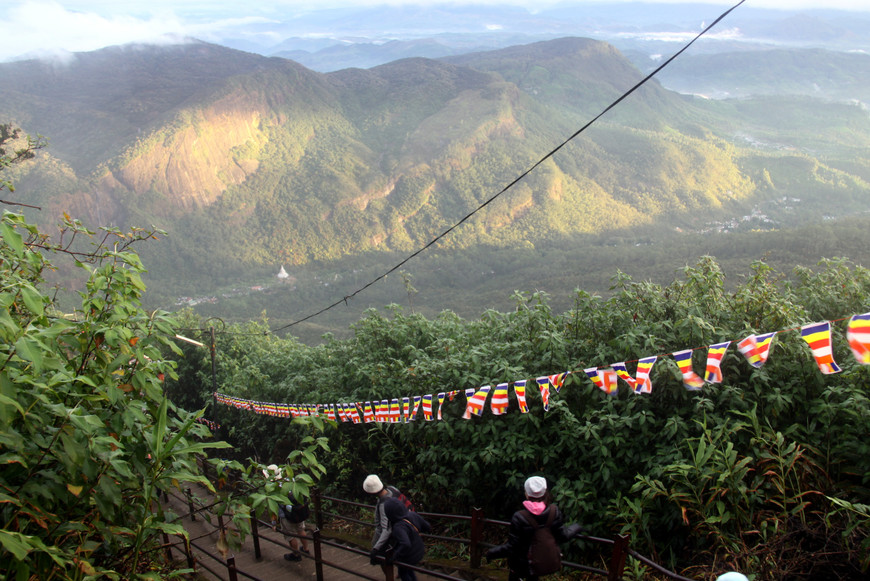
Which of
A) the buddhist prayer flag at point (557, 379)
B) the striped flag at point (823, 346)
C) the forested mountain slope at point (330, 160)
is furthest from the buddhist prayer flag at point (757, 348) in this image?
the forested mountain slope at point (330, 160)

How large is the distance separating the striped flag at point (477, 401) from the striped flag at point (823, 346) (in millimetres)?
3348

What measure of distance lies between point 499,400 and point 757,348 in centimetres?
281

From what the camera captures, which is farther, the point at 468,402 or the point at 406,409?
the point at 406,409

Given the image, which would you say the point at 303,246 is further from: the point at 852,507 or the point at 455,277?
the point at 852,507

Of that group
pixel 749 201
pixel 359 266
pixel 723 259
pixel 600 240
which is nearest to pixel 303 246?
pixel 359 266

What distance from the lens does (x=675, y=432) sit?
6.02 m

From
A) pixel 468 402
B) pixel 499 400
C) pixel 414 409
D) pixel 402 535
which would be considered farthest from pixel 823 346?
pixel 414 409

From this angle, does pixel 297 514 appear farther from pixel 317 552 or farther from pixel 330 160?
pixel 330 160

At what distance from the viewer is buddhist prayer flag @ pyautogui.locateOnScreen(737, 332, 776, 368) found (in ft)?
18.6

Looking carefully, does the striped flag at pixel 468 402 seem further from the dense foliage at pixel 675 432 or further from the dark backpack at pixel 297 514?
the dark backpack at pixel 297 514

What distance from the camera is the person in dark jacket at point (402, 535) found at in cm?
499

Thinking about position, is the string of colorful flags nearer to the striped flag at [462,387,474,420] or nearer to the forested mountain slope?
the striped flag at [462,387,474,420]

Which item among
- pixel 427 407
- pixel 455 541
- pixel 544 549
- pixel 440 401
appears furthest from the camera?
pixel 440 401

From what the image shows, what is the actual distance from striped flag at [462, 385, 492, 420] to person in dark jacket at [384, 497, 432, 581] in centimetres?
216
